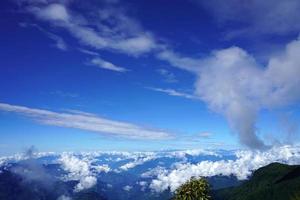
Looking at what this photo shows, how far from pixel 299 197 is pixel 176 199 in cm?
10210

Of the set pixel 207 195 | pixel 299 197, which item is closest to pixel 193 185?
pixel 207 195

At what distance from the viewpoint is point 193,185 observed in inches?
5689

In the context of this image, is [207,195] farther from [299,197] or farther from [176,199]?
[299,197]

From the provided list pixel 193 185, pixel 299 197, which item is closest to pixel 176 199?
pixel 193 185

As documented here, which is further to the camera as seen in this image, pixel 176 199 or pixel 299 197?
pixel 176 199

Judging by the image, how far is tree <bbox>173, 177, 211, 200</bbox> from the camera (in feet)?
472

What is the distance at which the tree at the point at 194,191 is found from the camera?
14375cm

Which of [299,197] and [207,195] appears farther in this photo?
[207,195]

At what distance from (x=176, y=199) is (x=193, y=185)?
360 inches

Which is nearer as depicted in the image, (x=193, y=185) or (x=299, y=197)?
(x=299, y=197)

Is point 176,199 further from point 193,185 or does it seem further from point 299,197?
point 299,197

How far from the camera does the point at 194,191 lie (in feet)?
473

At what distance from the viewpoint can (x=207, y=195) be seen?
146875mm

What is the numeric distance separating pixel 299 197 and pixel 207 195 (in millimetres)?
100970
